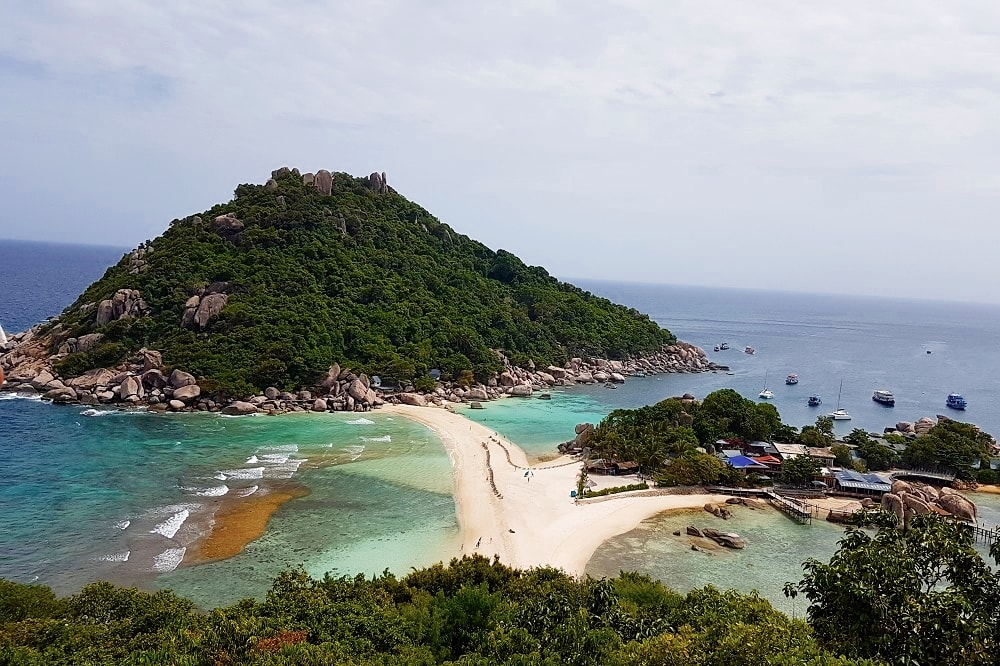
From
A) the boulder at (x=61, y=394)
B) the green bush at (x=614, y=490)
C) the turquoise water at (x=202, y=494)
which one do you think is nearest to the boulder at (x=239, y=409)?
the turquoise water at (x=202, y=494)

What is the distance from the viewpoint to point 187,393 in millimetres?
44656

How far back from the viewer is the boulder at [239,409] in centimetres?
4419

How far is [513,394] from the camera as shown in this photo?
188ft

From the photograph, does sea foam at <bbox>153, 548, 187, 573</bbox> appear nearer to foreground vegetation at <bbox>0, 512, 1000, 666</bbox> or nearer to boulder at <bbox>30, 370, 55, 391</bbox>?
foreground vegetation at <bbox>0, 512, 1000, 666</bbox>

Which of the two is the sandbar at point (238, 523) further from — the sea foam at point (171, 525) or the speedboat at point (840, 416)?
the speedboat at point (840, 416)

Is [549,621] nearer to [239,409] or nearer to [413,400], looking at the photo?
[239,409]

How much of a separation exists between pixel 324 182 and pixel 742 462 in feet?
194

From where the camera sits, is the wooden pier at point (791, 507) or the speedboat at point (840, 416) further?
the speedboat at point (840, 416)

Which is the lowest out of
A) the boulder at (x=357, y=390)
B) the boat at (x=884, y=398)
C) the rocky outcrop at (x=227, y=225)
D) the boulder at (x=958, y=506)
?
the boulder at (x=958, y=506)

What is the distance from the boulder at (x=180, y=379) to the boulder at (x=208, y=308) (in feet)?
20.4

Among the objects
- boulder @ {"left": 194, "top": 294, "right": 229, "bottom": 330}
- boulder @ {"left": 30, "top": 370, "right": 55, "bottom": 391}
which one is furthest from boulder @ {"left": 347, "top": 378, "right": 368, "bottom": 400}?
boulder @ {"left": 30, "top": 370, "right": 55, "bottom": 391}

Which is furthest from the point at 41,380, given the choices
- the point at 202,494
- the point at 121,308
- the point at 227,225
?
the point at 202,494

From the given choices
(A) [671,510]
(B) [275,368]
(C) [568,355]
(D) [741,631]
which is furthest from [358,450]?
(C) [568,355]

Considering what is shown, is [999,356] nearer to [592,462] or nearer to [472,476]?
[592,462]
